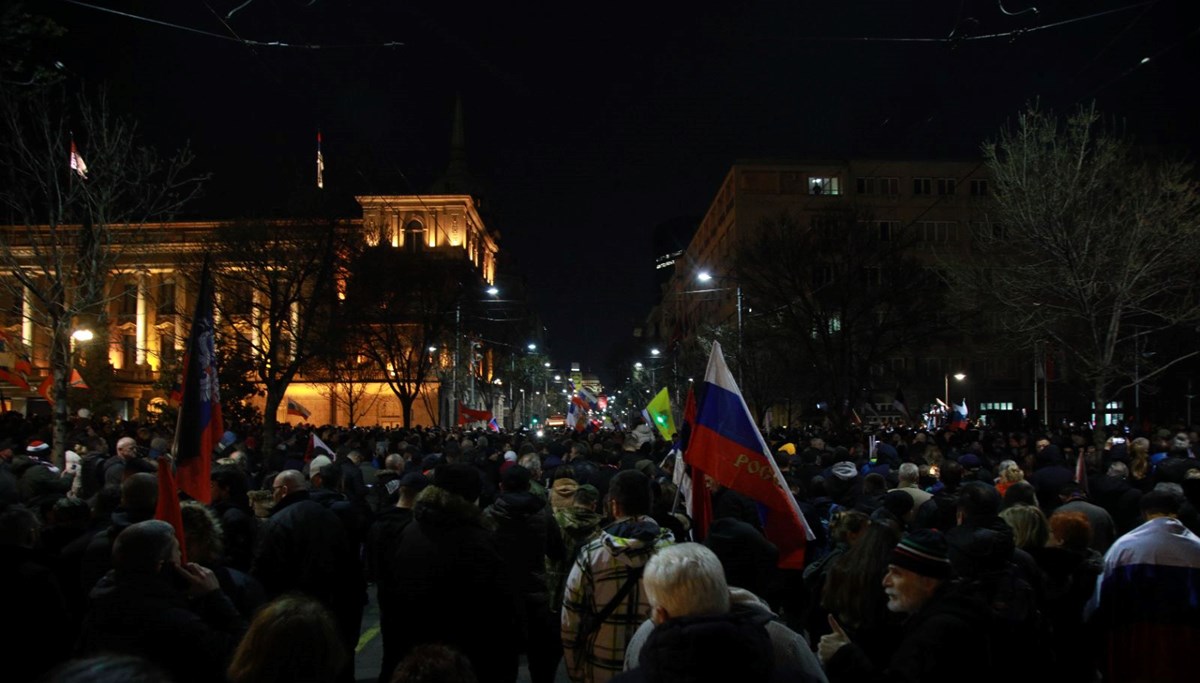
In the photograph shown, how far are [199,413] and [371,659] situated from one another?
350 centimetres

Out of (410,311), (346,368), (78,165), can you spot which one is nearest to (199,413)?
(78,165)

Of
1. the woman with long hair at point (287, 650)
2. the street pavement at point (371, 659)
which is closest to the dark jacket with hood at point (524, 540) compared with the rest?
the street pavement at point (371, 659)

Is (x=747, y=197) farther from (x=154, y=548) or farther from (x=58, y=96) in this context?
(x=154, y=548)

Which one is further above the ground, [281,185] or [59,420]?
[281,185]

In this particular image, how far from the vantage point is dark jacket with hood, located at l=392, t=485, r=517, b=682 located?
481 cm

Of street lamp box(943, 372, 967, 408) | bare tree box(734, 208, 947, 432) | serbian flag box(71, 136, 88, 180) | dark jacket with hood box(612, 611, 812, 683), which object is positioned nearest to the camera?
dark jacket with hood box(612, 611, 812, 683)

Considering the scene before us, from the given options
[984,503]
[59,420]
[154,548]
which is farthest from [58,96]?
[984,503]

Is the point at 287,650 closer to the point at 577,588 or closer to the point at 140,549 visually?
the point at 140,549

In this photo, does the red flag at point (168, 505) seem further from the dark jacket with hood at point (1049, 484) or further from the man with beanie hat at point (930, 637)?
the dark jacket with hood at point (1049, 484)

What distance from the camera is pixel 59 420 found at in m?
14.1

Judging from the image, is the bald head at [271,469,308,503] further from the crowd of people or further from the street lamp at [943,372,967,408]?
the street lamp at [943,372,967,408]

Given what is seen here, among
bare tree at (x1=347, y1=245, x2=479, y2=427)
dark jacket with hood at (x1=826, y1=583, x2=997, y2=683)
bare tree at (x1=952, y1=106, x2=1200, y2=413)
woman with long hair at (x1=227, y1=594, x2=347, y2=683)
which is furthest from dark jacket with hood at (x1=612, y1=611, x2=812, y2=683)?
bare tree at (x1=347, y1=245, x2=479, y2=427)

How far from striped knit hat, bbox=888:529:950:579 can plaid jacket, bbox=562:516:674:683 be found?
3.86ft

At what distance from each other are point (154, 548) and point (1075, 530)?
5322mm
